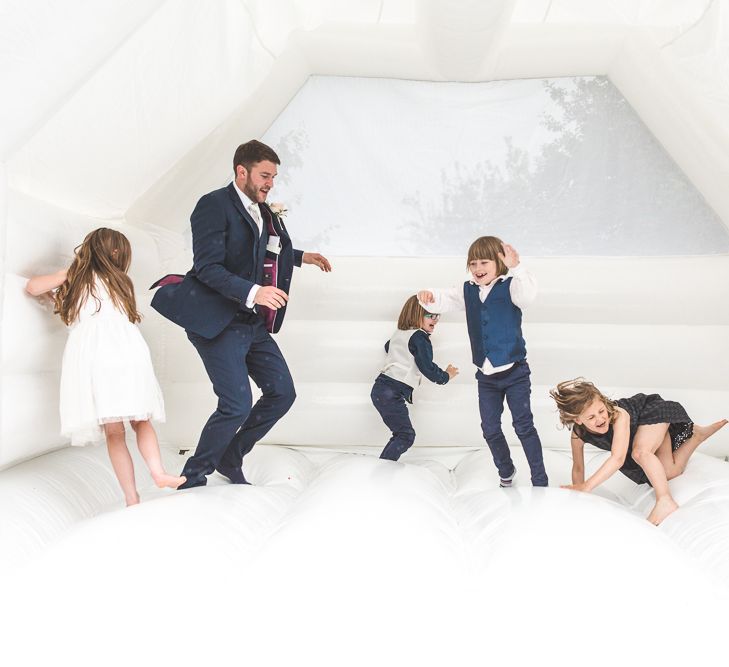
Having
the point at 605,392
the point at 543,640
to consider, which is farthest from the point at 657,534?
the point at 605,392

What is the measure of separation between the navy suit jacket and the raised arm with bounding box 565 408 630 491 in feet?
3.45

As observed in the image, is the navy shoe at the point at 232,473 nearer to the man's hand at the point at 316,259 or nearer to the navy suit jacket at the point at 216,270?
the navy suit jacket at the point at 216,270

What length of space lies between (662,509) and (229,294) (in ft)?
4.07

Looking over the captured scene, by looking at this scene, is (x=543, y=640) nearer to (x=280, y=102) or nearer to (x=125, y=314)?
(x=125, y=314)

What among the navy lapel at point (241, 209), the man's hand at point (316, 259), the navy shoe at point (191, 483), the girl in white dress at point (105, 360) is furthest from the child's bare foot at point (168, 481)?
the man's hand at point (316, 259)

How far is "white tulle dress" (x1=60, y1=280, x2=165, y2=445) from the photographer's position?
1809 millimetres

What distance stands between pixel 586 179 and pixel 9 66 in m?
2.12

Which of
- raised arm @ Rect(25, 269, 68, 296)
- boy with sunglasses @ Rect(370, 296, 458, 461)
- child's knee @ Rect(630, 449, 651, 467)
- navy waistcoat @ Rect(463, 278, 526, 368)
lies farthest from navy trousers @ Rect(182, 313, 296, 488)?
child's knee @ Rect(630, 449, 651, 467)

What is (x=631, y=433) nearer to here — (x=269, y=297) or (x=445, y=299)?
(x=445, y=299)

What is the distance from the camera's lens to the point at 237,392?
1.93 meters

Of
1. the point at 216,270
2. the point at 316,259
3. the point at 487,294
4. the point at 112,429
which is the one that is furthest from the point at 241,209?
the point at 487,294

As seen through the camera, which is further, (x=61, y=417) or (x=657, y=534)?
(x=61, y=417)

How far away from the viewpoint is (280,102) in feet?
9.05

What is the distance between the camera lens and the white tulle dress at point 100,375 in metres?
1.81
